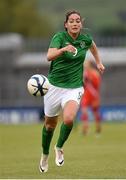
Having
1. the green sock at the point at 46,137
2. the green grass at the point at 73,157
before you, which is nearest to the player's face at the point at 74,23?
the green sock at the point at 46,137

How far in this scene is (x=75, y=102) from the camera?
15398 millimetres

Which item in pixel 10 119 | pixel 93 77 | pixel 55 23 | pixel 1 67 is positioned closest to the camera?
pixel 93 77

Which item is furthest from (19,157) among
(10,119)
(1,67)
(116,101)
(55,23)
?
(55,23)

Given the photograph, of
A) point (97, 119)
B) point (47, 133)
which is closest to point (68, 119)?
point (47, 133)

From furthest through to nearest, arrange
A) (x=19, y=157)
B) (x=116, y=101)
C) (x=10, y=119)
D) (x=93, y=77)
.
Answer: (x=116, y=101)
(x=10, y=119)
(x=93, y=77)
(x=19, y=157)

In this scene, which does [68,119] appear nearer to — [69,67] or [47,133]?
[47,133]

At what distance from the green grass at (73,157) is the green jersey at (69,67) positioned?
151 centimetres

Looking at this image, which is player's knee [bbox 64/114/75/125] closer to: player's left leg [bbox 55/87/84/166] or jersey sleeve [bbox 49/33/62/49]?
player's left leg [bbox 55/87/84/166]

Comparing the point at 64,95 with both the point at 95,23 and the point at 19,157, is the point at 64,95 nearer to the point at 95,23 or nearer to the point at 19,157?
the point at 19,157

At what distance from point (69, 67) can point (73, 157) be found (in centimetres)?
420

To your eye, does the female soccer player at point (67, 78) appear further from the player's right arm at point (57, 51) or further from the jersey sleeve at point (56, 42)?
the player's right arm at point (57, 51)

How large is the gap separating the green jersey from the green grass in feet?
4.95

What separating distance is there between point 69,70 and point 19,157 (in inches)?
177

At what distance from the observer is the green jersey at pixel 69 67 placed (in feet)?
50.6
